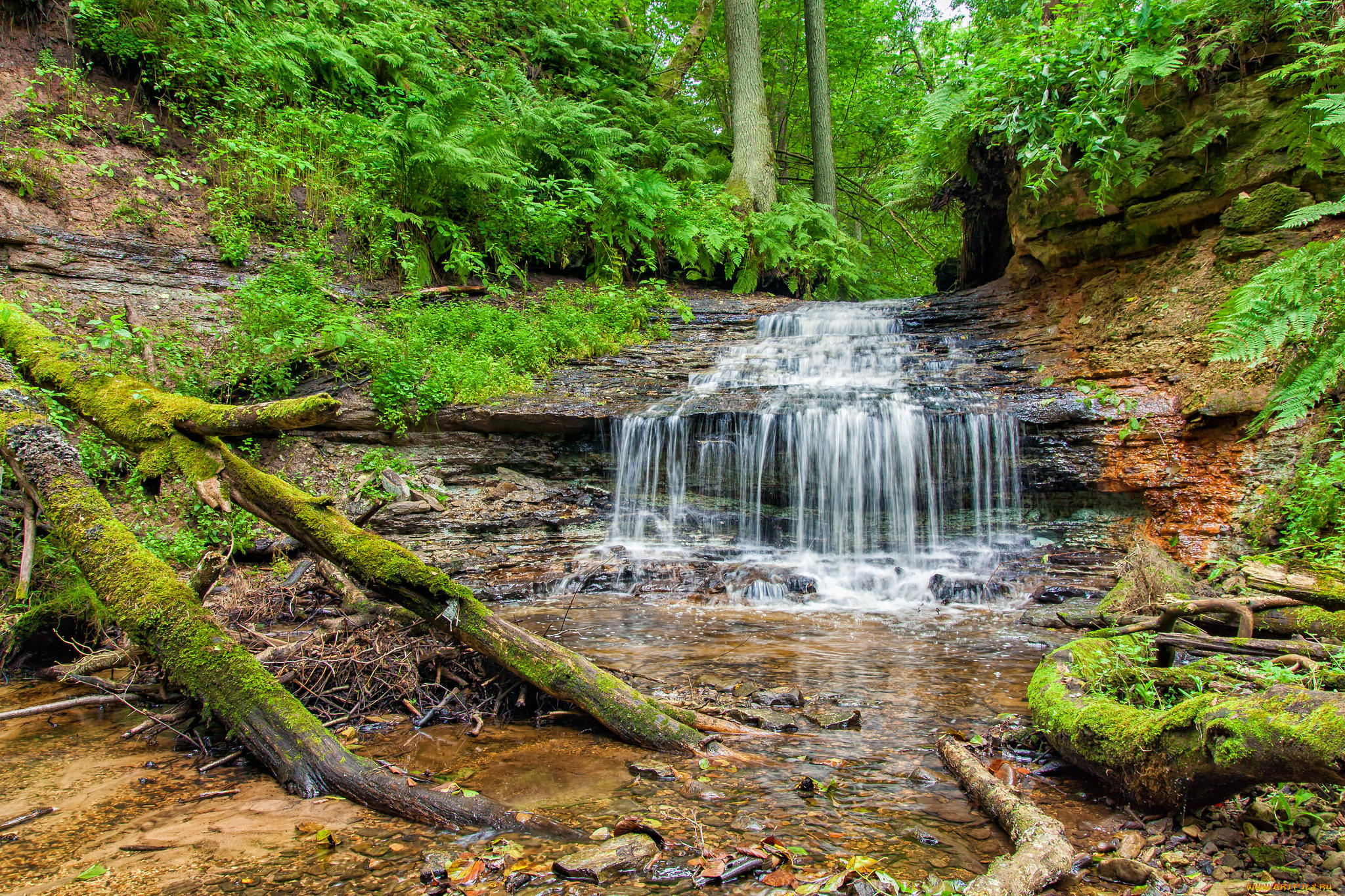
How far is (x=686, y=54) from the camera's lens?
1723 cm

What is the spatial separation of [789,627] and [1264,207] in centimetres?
676

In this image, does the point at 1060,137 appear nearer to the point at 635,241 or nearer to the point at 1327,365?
the point at 1327,365

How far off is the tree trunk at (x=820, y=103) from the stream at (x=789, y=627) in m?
5.36

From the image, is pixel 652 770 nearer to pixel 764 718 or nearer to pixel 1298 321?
pixel 764 718

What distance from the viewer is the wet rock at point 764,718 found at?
362 cm

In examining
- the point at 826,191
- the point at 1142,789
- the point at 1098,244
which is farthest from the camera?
the point at 826,191

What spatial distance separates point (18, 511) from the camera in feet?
15.4

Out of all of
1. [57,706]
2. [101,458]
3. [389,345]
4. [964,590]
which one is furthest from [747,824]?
[389,345]

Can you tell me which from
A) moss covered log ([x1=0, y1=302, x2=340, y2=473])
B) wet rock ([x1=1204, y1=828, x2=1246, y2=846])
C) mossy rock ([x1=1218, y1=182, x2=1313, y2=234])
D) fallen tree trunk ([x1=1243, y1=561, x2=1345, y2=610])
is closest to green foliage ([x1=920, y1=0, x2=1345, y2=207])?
mossy rock ([x1=1218, y1=182, x2=1313, y2=234])

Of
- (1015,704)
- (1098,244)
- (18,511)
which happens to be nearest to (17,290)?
(18,511)

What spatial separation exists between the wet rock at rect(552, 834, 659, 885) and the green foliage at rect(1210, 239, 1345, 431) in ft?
15.4

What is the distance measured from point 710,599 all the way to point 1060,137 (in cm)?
668

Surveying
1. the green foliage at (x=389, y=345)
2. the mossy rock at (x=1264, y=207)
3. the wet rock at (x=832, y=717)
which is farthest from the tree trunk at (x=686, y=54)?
the wet rock at (x=832, y=717)

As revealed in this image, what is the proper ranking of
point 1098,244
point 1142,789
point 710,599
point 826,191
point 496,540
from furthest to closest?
point 826,191, point 1098,244, point 496,540, point 710,599, point 1142,789
